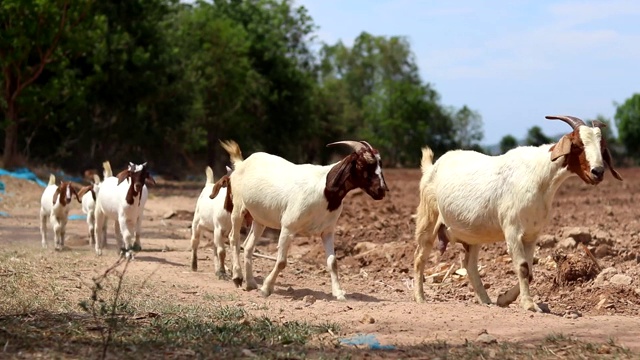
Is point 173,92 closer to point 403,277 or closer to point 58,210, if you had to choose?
point 58,210

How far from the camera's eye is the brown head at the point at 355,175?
11742mm

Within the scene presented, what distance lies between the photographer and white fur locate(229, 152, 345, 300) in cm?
1184

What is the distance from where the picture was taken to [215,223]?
14.3 m

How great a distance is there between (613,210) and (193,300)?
1468 centimetres

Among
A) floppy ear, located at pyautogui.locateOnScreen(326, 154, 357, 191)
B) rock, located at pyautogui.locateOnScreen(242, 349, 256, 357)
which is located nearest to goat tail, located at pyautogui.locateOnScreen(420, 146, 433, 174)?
floppy ear, located at pyautogui.locateOnScreen(326, 154, 357, 191)

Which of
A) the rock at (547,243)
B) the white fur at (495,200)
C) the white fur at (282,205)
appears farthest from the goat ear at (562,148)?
the rock at (547,243)

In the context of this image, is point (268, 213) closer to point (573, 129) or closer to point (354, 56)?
point (573, 129)

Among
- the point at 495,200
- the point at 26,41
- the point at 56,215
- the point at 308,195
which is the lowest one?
the point at 56,215

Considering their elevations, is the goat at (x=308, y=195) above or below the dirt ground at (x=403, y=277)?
above

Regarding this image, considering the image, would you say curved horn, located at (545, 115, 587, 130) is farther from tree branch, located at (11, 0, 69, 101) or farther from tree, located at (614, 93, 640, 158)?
tree, located at (614, 93, 640, 158)

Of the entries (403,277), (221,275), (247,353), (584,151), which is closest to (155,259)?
(221,275)

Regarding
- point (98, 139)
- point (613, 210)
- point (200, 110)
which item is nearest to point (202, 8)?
point (200, 110)

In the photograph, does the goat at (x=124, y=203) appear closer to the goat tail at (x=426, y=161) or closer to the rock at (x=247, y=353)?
the goat tail at (x=426, y=161)

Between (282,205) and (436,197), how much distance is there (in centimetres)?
196
